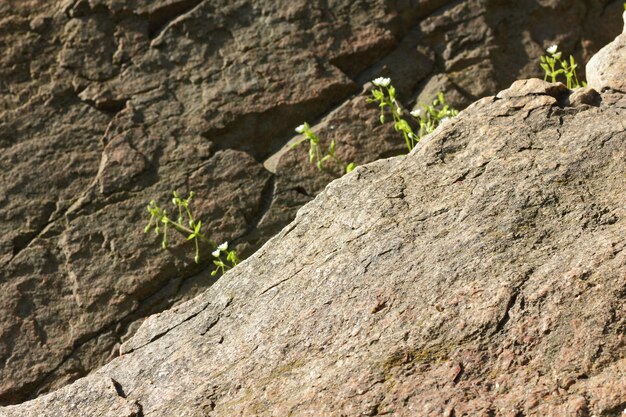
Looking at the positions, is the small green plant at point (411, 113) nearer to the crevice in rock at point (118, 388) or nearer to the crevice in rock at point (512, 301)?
the crevice in rock at point (512, 301)

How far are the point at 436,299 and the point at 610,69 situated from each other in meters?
1.38

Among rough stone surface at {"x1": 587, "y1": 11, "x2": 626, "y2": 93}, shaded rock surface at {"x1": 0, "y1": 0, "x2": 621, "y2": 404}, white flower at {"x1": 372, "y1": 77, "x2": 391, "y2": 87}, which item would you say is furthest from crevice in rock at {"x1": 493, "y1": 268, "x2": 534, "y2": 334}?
shaded rock surface at {"x1": 0, "y1": 0, "x2": 621, "y2": 404}

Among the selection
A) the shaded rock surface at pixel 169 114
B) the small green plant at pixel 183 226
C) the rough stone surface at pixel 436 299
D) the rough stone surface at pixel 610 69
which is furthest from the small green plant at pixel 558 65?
the small green plant at pixel 183 226

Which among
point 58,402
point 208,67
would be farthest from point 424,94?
point 58,402

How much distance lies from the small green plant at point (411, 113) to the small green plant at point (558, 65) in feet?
1.64

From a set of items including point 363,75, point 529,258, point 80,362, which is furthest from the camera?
point 363,75

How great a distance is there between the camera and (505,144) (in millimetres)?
3660

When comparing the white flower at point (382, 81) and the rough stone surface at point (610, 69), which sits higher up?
the white flower at point (382, 81)

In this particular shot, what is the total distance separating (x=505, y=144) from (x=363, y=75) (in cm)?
178

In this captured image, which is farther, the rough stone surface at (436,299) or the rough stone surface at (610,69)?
the rough stone surface at (610,69)

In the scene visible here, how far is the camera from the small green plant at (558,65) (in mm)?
4816

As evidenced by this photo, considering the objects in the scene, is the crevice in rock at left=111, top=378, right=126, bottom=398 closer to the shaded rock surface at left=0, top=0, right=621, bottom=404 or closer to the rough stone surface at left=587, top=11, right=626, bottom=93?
the shaded rock surface at left=0, top=0, right=621, bottom=404

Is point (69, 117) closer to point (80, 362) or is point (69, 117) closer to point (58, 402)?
point (80, 362)

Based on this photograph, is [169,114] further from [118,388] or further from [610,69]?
[610,69]
